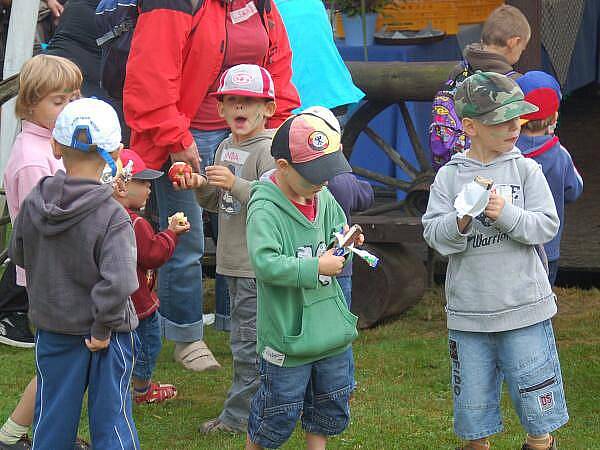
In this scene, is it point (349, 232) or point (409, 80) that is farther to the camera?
point (409, 80)

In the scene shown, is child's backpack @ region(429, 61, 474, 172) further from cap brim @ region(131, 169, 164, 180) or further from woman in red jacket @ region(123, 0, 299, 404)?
cap brim @ region(131, 169, 164, 180)

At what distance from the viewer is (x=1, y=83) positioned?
5.83 metres

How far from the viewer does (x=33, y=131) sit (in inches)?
160

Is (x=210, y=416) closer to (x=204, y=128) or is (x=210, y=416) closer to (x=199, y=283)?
(x=199, y=283)

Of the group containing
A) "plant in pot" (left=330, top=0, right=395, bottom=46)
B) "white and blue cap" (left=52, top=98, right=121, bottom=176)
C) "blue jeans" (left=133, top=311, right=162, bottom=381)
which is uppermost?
"white and blue cap" (left=52, top=98, right=121, bottom=176)

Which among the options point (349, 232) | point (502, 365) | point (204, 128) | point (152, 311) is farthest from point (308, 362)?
point (204, 128)

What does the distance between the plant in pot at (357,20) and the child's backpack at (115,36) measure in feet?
10.7

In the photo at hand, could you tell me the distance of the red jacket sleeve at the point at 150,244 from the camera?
4.16m

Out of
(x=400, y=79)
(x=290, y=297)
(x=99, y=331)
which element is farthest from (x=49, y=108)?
(x=400, y=79)

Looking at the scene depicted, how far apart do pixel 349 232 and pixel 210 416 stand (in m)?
1.52

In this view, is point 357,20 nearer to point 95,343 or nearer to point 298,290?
point 298,290

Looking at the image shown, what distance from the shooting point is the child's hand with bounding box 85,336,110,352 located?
10.9ft

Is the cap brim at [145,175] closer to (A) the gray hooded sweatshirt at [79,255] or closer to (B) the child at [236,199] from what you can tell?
(B) the child at [236,199]

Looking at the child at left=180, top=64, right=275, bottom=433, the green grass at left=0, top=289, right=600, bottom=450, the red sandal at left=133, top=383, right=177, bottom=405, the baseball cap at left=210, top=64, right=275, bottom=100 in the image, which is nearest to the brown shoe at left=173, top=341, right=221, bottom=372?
the green grass at left=0, top=289, right=600, bottom=450
